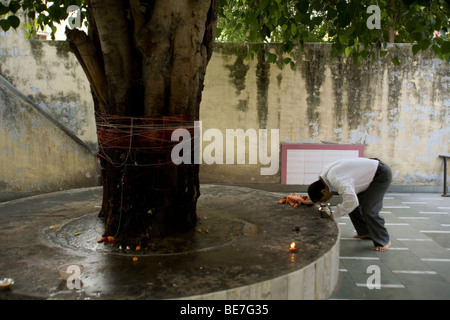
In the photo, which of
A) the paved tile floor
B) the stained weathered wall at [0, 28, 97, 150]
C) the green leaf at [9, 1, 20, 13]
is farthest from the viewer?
the stained weathered wall at [0, 28, 97, 150]

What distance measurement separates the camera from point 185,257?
9.33ft

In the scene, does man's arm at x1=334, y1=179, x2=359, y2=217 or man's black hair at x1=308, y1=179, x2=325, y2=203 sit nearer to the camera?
man's arm at x1=334, y1=179, x2=359, y2=217

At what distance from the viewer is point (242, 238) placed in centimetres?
333

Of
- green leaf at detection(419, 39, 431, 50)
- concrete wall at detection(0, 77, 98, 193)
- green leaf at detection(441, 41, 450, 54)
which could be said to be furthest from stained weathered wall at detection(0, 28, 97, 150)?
green leaf at detection(441, 41, 450, 54)

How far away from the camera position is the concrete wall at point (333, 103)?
295 inches

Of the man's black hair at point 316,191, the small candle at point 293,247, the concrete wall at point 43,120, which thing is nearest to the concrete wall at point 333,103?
the concrete wall at point 43,120

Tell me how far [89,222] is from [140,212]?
84 centimetres

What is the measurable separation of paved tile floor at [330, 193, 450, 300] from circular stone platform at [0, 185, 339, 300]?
0.50 meters

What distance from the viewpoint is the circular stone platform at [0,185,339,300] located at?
2318 millimetres

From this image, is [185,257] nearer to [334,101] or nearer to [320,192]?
[320,192]

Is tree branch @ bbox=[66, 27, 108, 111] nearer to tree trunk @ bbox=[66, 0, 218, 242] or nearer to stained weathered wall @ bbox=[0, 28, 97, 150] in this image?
tree trunk @ bbox=[66, 0, 218, 242]

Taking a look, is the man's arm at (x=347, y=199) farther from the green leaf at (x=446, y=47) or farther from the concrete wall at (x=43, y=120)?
the concrete wall at (x=43, y=120)

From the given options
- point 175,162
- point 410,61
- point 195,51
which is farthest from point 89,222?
point 410,61
